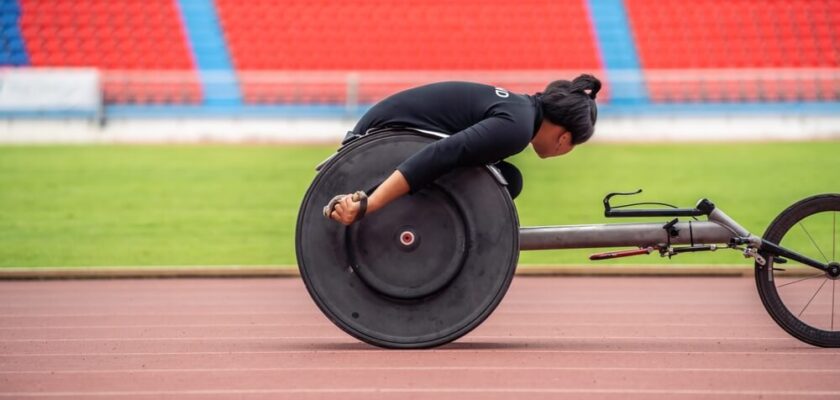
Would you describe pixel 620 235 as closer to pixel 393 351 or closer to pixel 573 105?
pixel 573 105

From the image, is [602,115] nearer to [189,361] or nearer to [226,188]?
[226,188]

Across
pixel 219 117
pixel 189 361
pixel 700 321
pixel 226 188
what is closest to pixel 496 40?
pixel 219 117

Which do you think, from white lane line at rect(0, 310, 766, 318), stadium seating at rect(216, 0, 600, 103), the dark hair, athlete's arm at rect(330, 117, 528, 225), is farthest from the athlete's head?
stadium seating at rect(216, 0, 600, 103)

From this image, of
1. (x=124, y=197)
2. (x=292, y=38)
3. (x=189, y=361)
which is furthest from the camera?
(x=292, y=38)

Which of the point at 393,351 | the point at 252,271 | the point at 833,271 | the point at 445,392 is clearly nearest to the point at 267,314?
the point at 393,351

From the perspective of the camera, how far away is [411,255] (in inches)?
178

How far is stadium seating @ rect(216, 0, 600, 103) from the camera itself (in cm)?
2045

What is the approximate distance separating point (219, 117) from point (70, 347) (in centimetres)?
1366

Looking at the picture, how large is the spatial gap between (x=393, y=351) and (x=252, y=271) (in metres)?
2.99

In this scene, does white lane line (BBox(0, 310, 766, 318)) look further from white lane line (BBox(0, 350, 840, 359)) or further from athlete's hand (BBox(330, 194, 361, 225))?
athlete's hand (BBox(330, 194, 361, 225))

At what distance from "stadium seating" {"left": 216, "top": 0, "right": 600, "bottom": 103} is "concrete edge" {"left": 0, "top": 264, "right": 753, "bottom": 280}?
12735mm

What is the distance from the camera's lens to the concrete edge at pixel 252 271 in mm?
7320

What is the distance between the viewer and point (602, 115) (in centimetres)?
1833

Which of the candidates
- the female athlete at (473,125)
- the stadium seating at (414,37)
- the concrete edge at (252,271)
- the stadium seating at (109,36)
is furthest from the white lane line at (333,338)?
the stadium seating at (109,36)
